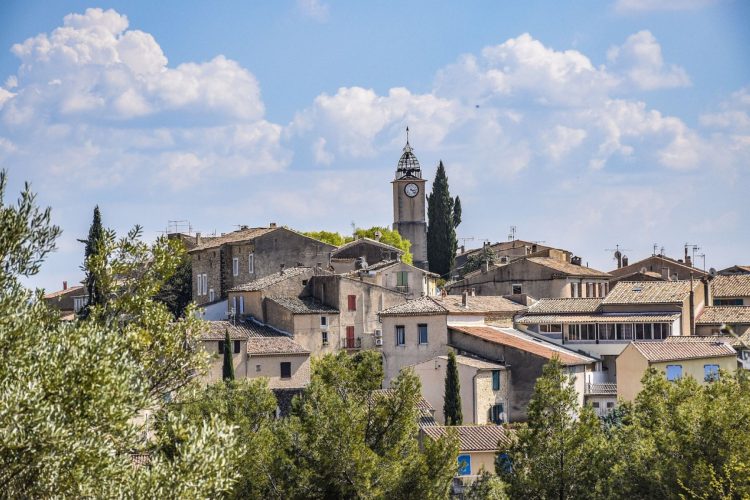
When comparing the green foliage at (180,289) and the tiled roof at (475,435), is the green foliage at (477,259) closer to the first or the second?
Answer: the green foliage at (180,289)

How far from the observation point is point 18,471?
50.5ft

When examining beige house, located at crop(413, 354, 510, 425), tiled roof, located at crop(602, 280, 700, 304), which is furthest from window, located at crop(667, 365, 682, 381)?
tiled roof, located at crop(602, 280, 700, 304)

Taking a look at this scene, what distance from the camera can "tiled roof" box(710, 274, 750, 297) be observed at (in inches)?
2906

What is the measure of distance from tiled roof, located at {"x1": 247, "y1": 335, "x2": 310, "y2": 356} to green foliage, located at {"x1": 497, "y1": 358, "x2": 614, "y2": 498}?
94.6 feet

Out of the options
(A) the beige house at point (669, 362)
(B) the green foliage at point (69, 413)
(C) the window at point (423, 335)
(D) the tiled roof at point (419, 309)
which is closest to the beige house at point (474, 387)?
(C) the window at point (423, 335)

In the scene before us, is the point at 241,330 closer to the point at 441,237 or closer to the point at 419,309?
the point at 419,309

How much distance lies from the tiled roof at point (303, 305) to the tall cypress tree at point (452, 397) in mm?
13058

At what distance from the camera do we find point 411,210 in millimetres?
104500

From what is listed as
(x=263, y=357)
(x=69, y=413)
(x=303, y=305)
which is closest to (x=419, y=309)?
(x=263, y=357)

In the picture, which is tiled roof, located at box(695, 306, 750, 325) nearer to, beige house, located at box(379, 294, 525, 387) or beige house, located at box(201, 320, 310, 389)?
beige house, located at box(379, 294, 525, 387)

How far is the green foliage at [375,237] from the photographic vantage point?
9032 cm

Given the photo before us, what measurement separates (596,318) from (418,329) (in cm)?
930

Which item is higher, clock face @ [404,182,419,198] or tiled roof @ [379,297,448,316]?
clock face @ [404,182,419,198]

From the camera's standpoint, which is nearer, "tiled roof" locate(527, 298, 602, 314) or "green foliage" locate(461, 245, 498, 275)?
"tiled roof" locate(527, 298, 602, 314)
